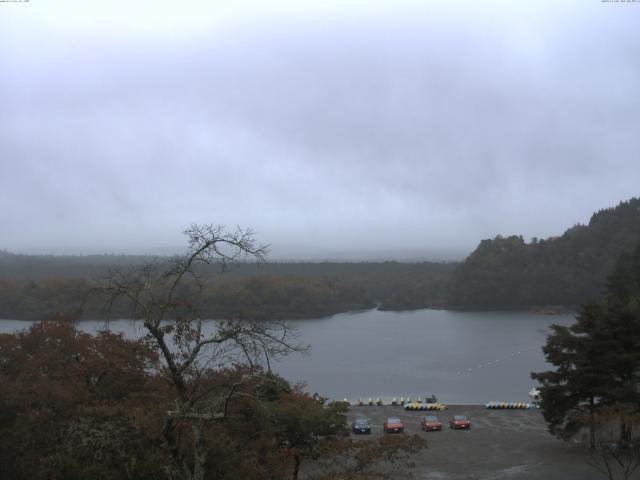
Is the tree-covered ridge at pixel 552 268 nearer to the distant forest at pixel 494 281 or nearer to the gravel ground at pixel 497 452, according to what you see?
the distant forest at pixel 494 281

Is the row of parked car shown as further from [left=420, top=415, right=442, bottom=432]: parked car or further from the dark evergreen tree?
the dark evergreen tree

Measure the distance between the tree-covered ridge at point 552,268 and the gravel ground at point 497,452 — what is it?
119ft

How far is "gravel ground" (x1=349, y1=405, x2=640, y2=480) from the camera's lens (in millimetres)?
8859

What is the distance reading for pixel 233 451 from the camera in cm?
492

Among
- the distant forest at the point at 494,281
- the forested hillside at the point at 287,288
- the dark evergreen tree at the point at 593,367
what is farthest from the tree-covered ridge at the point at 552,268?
the dark evergreen tree at the point at 593,367

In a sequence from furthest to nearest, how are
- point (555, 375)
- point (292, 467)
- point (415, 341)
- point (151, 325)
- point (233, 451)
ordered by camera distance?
1. point (415, 341)
2. point (555, 375)
3. point (292, 467)
4. point (233, 451)
5. point (151, 325)

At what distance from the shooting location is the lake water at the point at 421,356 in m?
20.9

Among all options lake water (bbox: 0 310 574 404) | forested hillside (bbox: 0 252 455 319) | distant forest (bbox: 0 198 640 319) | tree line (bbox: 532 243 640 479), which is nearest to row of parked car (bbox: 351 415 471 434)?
tree line (bbox: 532 243 640 479)

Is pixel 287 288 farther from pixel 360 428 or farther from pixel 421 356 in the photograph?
pixel 360 428

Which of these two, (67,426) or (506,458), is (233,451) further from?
(506,458)

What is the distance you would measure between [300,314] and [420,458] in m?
35.2

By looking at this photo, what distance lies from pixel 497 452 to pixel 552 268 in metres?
41.8

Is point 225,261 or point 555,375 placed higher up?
point 225,261

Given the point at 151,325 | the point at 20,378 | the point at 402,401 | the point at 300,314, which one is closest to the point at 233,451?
the point at 151,325
